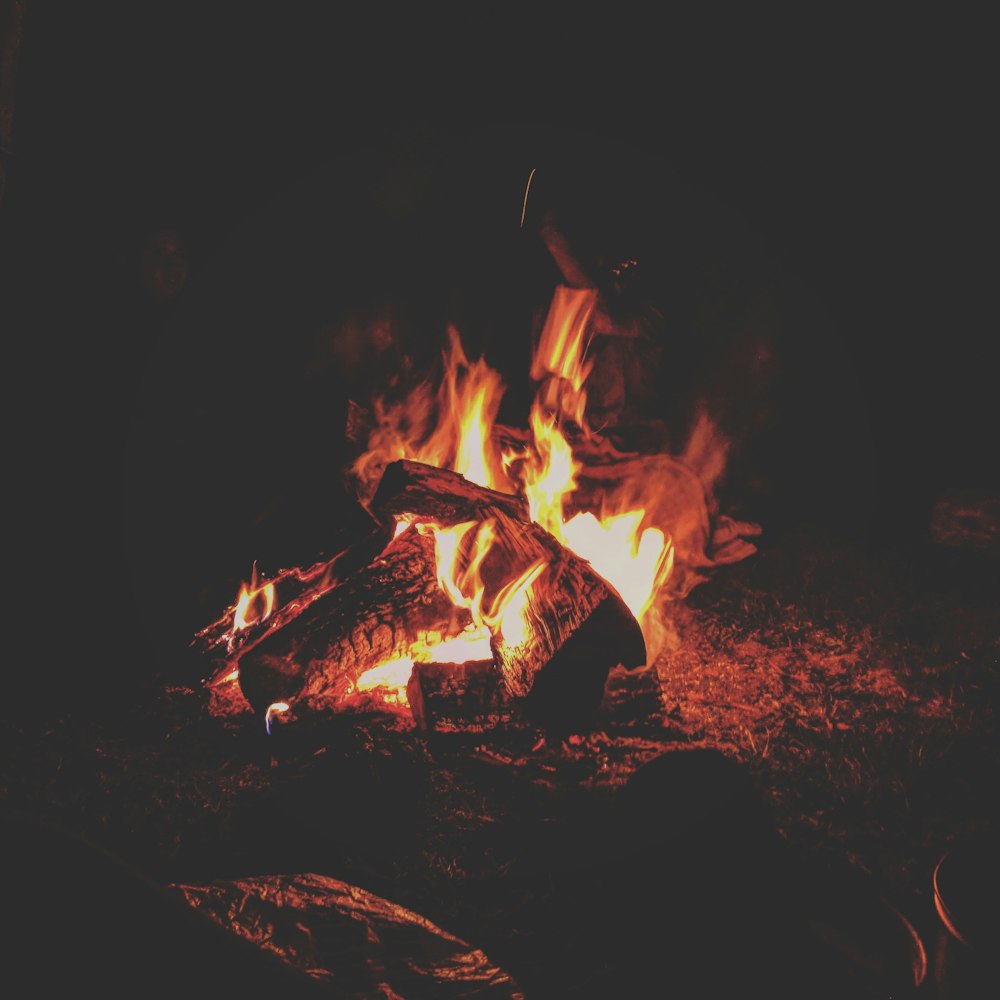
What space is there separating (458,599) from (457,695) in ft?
1.24

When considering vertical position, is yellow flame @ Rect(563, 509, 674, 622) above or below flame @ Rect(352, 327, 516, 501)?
below

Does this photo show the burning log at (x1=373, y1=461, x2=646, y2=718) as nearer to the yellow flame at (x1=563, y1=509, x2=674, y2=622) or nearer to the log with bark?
the log with bark

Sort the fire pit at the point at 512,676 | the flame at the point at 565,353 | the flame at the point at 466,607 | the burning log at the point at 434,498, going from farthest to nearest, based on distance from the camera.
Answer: the flame at the point at 565,353
the burning log at the point at 434,498
the flame at the point at 466,607
the fire pit at the point at 512,676

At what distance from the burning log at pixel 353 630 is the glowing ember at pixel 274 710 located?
0.8 inches

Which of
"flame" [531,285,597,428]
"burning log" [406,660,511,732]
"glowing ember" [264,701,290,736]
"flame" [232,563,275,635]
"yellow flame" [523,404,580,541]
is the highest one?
"flame" [531,285,597,428]

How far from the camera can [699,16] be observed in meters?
3.73

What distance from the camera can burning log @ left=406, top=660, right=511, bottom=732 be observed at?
2.87m

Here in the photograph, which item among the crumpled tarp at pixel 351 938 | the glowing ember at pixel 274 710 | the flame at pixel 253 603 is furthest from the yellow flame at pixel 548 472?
the crumpled tarp at pixel 351 938

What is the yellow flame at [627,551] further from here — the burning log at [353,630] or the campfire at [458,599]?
the burning log at [353,630]

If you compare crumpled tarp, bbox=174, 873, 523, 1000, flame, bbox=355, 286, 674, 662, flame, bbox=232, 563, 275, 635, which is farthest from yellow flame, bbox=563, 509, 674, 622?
crumpled tarp, bbox=174, 873, 523, 1000

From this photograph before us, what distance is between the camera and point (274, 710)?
9.33 ft

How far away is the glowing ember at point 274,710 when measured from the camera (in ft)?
9.29

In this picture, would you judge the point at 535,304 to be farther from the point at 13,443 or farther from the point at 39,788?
the point at 39,788

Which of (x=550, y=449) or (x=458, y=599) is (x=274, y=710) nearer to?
(x=458, y=599)
